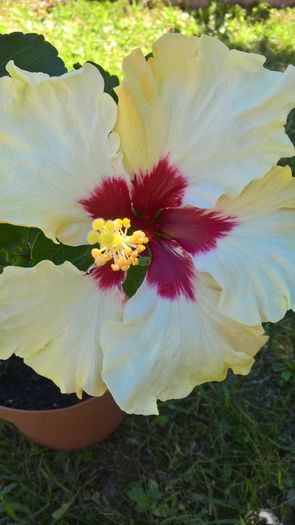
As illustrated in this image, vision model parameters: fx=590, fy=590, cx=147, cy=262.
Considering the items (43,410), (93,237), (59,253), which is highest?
(93,237)

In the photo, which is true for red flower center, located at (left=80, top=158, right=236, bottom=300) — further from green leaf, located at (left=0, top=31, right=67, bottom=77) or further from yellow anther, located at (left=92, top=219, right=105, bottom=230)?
green leaf, located at (left=0, top=31, right=67, bottom=77)

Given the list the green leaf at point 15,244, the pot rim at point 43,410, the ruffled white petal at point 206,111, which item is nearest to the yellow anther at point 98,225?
the ruffled white petal at point 206,111

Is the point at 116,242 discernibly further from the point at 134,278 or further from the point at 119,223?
the point at 134,278

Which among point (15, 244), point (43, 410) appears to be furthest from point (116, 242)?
point (43, 410)

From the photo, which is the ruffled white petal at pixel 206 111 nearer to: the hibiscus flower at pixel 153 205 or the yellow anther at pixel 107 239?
the hibiscus flower at pixel 153 205

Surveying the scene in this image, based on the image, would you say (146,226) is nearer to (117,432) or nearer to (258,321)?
(258,321)
